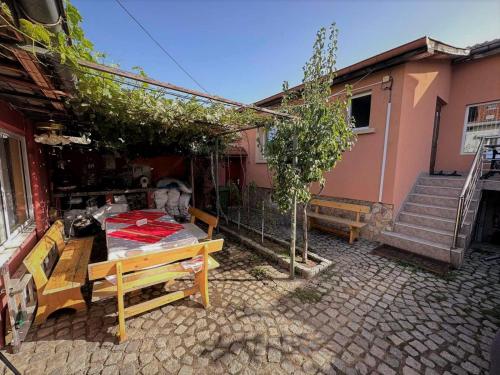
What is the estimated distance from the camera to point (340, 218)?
551 centimetres

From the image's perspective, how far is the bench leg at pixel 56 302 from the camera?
2.39 metres

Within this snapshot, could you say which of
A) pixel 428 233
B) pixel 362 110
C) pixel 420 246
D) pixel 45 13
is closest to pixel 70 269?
pixel 45 13

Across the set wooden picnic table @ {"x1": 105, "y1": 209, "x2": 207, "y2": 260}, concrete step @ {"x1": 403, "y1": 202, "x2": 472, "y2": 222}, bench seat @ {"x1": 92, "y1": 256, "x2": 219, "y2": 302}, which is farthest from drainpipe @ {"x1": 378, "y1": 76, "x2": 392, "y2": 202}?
bench seat @ {"x1": 92, "y1": 256, "x2": 219, "y2": 302}

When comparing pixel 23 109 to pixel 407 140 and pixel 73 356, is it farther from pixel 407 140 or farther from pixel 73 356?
pixel 407 140

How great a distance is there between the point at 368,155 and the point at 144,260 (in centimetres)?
537

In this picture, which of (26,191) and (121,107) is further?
(26,191)

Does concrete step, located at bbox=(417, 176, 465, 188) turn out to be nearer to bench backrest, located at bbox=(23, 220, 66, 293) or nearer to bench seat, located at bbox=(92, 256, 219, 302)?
bench seat, located at bbox=(92, 256, 219, 302)

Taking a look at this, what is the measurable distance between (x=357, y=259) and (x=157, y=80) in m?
4.54

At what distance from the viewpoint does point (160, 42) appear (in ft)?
24.3

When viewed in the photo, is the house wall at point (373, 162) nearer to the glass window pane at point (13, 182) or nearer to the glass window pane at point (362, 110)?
the glass window pane at point (362, 110)

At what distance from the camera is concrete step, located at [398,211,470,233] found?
4.29 metres

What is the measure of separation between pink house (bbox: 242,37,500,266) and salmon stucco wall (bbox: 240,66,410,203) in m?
0.02

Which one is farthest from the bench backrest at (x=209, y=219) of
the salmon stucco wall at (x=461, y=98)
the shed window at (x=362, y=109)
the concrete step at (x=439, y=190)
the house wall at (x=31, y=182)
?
the salmon stucco wall at (x=461, y=98)

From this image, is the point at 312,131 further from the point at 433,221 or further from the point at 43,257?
the point at 43,257
